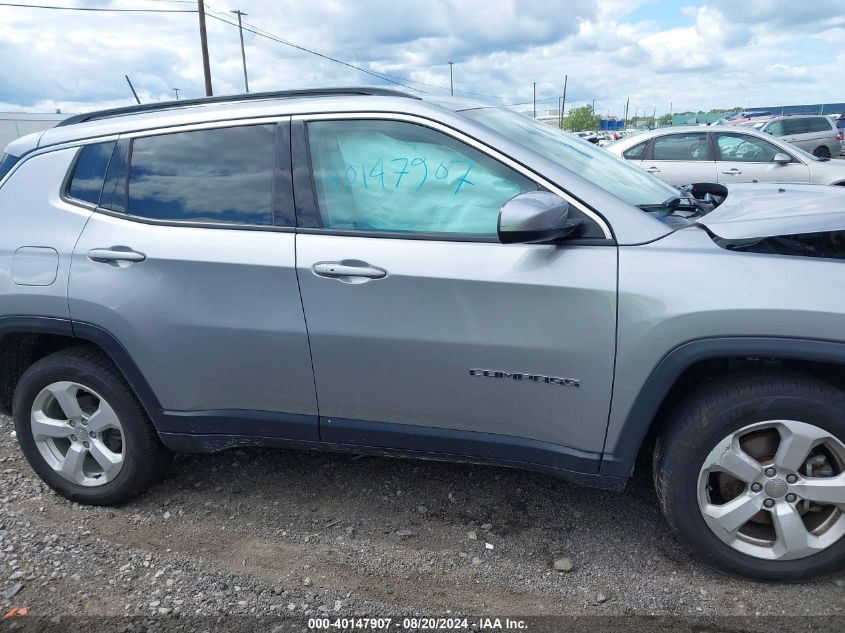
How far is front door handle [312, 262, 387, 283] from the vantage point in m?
2.48

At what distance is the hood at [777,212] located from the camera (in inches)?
87.6

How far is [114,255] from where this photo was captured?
2775 mm

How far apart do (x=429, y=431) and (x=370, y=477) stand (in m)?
0.84

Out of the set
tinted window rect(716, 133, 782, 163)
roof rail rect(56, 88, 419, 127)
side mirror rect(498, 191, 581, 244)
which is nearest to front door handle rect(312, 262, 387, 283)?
side mirror rect(498, 191, 581, 244)

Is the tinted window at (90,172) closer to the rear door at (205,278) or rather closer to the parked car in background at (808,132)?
the rear door at (205,278)

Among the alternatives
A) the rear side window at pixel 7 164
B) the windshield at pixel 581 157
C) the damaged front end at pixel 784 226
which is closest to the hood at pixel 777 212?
the damaged front end at pixel 784 226

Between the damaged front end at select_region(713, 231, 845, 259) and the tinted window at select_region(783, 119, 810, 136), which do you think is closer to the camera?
the damaged front end at select_region(713, 231, 845, 259)

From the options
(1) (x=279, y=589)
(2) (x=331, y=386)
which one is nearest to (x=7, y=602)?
(1) (x=279, y=589)

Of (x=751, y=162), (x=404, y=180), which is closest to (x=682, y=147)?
(x=751, y=162)

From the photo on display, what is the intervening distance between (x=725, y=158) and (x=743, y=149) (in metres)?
0.26

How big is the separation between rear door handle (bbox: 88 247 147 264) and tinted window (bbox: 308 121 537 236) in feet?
2.73

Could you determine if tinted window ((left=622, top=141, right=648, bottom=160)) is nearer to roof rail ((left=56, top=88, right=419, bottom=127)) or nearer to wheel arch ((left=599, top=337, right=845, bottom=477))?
roof rail ((left=56, top=88, right=419, bottom=127))

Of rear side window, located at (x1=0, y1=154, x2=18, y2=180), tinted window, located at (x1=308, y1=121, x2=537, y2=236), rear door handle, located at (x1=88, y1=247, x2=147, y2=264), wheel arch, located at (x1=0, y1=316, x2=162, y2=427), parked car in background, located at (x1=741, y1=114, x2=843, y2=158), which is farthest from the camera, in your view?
parked car in background, located at (x1=741, y1=114, x2=843, y2=158)

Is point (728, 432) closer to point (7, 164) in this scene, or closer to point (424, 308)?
point (424, 308)
